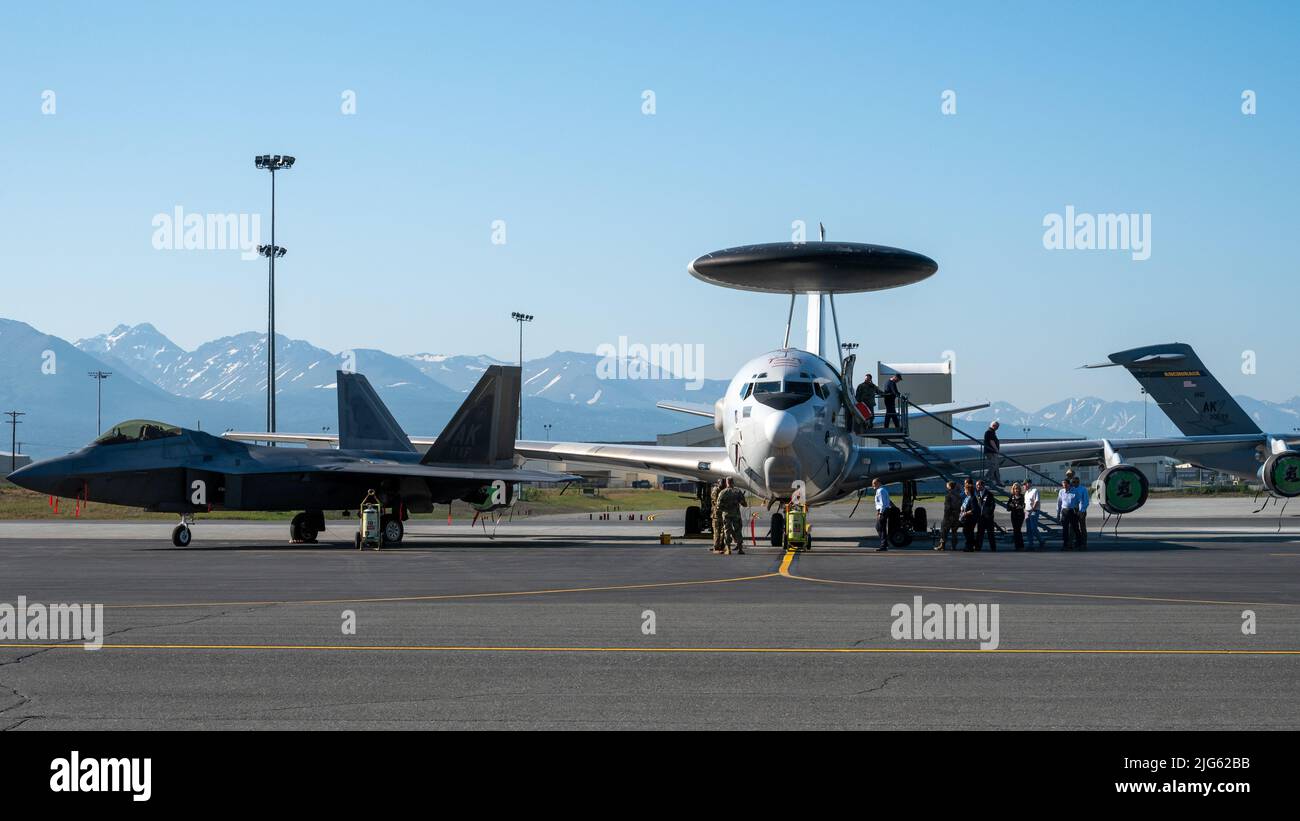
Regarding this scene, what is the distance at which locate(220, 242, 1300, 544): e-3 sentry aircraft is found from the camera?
31.2 meters

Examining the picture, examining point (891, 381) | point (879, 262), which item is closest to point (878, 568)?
point (891, 381)

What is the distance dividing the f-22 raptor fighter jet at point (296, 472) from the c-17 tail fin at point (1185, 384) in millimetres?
24628

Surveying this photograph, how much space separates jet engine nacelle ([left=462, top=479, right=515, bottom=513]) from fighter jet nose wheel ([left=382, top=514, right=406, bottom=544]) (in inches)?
130

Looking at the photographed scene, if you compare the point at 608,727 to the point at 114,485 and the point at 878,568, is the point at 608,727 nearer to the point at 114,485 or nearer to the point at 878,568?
the point at 878,568

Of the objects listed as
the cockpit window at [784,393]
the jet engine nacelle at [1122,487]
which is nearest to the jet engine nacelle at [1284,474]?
the jet engine nacelle at [1122,487]

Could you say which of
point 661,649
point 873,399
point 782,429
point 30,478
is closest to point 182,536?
point 30,478

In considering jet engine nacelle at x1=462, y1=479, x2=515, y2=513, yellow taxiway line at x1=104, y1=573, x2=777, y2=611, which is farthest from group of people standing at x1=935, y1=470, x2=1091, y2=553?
jet engine nacelle at x1=462, y1=479, x2=515, y2=513

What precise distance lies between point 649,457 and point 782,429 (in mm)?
8883

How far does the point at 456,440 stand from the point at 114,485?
34.2ft

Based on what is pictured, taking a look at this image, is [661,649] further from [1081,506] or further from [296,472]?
[296,472]

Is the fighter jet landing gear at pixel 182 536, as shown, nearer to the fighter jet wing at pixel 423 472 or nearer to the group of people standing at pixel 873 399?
the fighter jet wing at pixel 423 472

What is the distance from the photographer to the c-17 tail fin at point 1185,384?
160 ft

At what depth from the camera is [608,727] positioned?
8.78 m

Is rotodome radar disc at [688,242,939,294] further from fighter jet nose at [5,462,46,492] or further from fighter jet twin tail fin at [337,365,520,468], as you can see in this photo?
fighter jet nose at [5,462,46,492]
